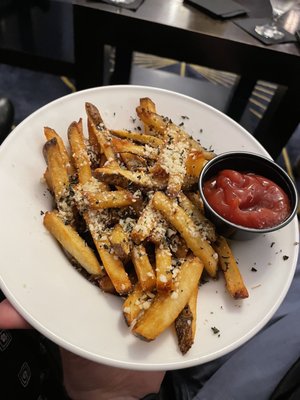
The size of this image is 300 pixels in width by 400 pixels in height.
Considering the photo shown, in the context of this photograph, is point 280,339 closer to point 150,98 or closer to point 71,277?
point 71,277

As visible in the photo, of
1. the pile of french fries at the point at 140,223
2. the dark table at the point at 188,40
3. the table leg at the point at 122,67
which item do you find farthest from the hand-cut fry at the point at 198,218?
the table leg at the point at 122,67

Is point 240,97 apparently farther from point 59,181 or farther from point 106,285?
point 106,285

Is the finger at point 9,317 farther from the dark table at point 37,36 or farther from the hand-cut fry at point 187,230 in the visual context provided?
the dark table at point 37,36

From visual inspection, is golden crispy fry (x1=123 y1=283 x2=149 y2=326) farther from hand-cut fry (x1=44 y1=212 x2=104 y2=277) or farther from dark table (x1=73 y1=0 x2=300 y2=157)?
dark table (x1=73 y1=0 x2=300 y2=157)

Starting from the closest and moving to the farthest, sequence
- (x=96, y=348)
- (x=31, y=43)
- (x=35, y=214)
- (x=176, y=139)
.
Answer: (x=96, y=348), (x=35, y=214), (x=176, y=139), (x=31, y=43)

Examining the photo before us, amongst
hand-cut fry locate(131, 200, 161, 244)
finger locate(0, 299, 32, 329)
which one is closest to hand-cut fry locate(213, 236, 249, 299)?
hand-cut fry locate(131, 200, 161, 244)

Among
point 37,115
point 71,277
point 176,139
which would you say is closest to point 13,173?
point 37,115

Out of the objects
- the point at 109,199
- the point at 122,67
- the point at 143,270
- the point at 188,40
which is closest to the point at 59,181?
the point at 109,199
